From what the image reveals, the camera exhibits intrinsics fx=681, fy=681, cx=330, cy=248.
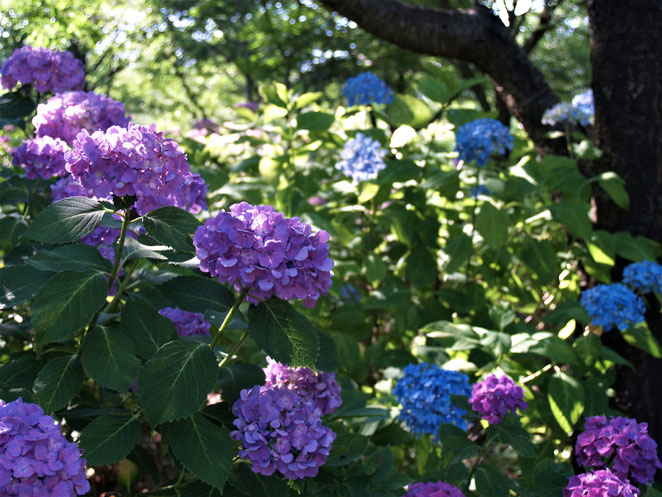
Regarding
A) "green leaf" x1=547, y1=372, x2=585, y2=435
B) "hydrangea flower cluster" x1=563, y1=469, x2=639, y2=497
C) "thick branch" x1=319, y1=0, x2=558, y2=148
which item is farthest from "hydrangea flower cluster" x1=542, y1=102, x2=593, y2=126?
"hydrangea flower cluster" x1=563, y1=469, x2=639, y2=497

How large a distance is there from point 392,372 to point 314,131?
3.81 feet

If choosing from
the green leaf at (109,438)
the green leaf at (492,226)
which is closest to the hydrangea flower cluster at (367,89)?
the green leaf at (492,226)

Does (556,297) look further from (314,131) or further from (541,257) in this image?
(314,131)

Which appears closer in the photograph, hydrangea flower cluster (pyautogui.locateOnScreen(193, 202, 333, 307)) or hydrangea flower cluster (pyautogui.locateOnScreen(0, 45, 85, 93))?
hydrangea flower cluster (pyautogui.locateOnScreen(193, 202, 333, 307))

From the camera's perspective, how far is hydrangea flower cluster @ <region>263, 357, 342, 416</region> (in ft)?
5.38

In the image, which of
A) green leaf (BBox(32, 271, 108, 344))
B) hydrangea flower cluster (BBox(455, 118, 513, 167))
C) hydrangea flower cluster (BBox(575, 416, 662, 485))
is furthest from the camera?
hydrangea flower cluster (BBox(455, 118, 513, 167))

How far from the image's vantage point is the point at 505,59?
348cm

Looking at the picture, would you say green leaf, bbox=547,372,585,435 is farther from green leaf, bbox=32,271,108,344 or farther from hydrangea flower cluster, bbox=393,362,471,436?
green leaf, bbox=32,271,108,344

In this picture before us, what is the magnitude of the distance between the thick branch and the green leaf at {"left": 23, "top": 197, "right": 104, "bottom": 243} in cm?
214

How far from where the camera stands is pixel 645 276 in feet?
8.59

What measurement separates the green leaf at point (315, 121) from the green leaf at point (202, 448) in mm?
1759

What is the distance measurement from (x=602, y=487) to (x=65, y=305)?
1.27 m

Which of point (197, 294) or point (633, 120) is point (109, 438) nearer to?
point (197, 294)

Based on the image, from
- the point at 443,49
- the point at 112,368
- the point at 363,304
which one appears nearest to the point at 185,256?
the point at 112,368
